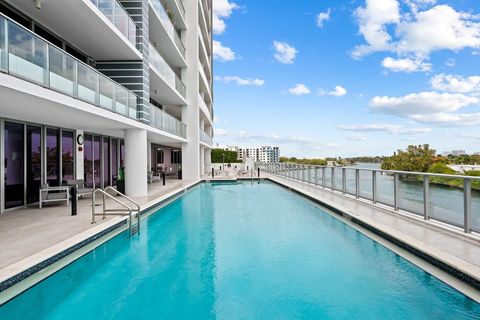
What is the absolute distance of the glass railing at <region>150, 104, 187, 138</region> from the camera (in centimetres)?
1358

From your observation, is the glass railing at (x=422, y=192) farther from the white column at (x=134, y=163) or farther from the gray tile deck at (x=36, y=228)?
the white column at (x=134, y=163)

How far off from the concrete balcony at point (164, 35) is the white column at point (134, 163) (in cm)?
614

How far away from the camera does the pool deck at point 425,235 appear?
13.6 ft

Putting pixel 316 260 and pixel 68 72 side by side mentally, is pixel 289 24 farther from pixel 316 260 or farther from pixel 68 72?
pixel 316 260

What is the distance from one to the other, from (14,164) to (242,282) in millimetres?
7868

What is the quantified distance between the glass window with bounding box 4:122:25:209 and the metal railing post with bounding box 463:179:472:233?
10768mm

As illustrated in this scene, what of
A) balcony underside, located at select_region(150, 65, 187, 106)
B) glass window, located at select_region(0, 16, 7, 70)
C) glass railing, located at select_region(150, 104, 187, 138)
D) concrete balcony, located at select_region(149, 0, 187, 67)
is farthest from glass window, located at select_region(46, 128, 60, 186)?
concrete balcony, located at select_region(149, 0, 187, 67)

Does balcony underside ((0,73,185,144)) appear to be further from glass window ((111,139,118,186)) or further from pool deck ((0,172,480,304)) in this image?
glass window ((111,139,118,186))

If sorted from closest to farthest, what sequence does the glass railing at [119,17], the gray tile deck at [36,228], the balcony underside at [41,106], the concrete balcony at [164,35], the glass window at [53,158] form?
the gray tile deck at [36,228] < the balcony underside at [41,106] < the glass railing at [119,17] < the glass window at [53,158] < the concrete balcony at [164,35]

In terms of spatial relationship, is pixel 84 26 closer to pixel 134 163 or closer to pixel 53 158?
pixel 53 158

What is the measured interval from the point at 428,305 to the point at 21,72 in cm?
728

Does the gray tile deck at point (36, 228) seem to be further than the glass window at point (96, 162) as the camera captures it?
No

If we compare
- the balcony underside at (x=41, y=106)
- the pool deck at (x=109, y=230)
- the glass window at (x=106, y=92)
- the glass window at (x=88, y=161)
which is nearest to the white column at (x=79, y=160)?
the glass window at (x=88, y=161)

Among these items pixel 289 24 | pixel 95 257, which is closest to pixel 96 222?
pixel 95 257
